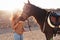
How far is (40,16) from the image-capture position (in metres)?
1.17

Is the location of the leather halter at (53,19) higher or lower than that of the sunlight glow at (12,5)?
lower

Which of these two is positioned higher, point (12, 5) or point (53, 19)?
point (12, 5)

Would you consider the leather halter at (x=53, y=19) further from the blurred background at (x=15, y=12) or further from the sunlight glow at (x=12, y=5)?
the sunlight glow at (x=12, y=5)

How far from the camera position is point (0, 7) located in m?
1.11

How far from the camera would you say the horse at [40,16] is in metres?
1.11

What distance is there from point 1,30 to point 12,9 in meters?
0.20

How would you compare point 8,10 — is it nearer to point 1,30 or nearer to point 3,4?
point 3,4

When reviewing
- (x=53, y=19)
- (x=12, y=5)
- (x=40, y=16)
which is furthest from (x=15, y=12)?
(x=53, y=19)

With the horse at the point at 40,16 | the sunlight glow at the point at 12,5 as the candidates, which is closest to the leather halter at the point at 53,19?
the horse at the point at 40,16

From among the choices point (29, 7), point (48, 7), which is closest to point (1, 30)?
point (29, 7)

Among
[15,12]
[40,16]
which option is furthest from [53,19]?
[15,12]

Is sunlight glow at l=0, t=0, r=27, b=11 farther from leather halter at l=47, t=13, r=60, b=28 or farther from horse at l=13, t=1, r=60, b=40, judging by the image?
leather halter at l=47, t=13, r=60, b=28

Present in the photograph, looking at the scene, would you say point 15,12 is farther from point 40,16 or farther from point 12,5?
point 40,16

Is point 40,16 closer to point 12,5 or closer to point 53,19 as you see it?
point 53,19
